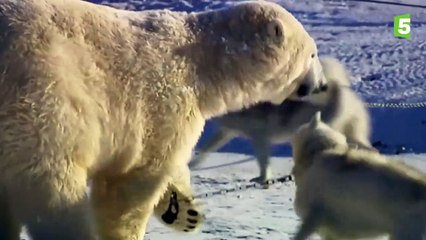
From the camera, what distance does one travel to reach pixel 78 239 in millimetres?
2908

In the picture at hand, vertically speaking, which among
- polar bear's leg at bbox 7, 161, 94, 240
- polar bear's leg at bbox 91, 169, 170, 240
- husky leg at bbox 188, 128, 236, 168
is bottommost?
husky leg at bbox 188, 128, 236, 168

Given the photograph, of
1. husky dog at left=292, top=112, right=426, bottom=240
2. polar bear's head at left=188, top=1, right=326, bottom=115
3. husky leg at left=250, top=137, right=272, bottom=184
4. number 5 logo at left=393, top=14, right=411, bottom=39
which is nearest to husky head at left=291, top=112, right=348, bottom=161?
husky dog at left=292, top=112, right=426, bottom=240

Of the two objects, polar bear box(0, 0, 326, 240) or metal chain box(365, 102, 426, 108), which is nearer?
polar bear box(0, 0, 326, 240)

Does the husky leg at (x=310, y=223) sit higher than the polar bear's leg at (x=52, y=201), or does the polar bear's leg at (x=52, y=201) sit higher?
the polar bear's leg at (x=52, y=201)

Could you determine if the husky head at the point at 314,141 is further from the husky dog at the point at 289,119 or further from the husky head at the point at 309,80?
the husky dog at the point at 289,119

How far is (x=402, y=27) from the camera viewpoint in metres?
13.1

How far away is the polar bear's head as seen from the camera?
3.38 m

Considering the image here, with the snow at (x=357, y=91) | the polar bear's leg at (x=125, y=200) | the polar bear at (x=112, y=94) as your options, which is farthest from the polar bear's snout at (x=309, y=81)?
the snow at (x=357, y=91)

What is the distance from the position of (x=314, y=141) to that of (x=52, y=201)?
206cm

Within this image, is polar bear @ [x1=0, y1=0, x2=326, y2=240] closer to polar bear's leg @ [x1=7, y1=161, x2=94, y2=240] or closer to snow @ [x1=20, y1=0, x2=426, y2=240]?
polar bear's leg @ [x1=7, y1=161, x2=94, y2=240]

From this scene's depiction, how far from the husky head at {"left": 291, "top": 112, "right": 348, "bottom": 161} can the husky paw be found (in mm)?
849

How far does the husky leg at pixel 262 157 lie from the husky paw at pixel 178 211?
2.45 meters

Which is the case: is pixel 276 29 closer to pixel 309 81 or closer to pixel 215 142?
pixel 309 81

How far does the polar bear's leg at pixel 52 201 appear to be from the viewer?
2.80m
